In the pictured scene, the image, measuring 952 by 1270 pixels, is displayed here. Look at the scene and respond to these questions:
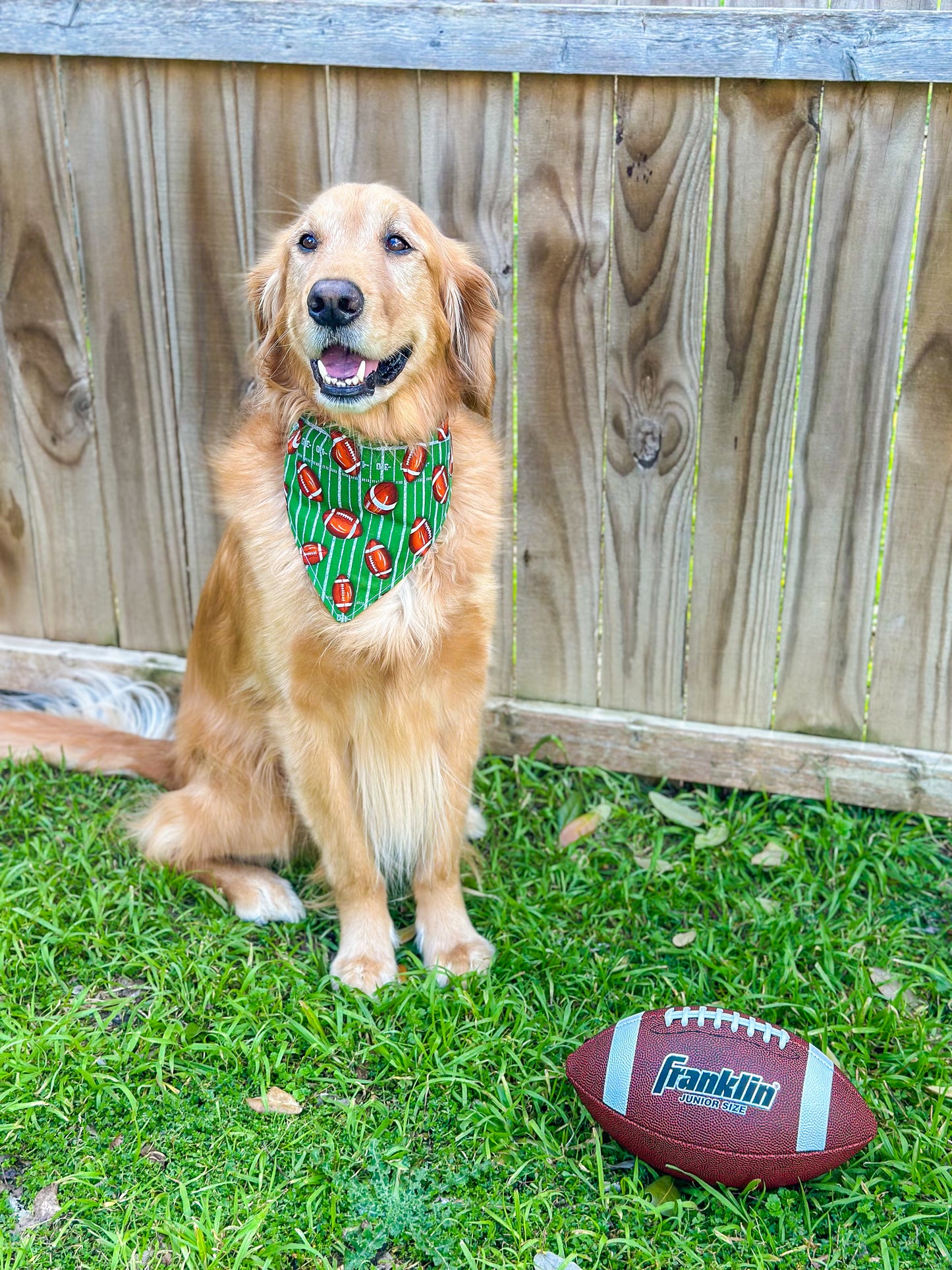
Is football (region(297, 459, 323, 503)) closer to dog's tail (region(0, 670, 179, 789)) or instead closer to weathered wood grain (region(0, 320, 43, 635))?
dog's tail (region(0, 670, 179, 789))

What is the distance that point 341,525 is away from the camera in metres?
2.37

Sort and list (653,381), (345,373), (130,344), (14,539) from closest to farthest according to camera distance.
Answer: (345,373), (653,381), (130,344), (14,539)

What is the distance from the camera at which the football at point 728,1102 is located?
1.90 m

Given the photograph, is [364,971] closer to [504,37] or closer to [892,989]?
[892,989]

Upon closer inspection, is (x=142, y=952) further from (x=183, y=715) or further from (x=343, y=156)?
(x=343, y=156)

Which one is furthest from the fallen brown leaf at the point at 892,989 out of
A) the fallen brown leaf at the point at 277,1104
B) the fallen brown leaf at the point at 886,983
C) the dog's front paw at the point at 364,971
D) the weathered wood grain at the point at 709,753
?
the fallen brown leaf at the point at 277,1104

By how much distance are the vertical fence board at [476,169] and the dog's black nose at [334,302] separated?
62 centimetres

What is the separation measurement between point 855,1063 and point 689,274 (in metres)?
1.87

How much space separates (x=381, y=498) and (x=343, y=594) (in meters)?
0.22

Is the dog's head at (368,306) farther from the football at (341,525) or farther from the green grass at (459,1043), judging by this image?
the green grass at (459,1043)

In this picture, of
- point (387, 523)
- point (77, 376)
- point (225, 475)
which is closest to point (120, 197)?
point (77, 376)

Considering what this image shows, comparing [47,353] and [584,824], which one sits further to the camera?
[47,353]

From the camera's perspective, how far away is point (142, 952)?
8.21ft

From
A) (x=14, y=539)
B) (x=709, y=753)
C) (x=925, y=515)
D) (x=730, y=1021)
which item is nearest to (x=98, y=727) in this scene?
(x=14, y=539)
